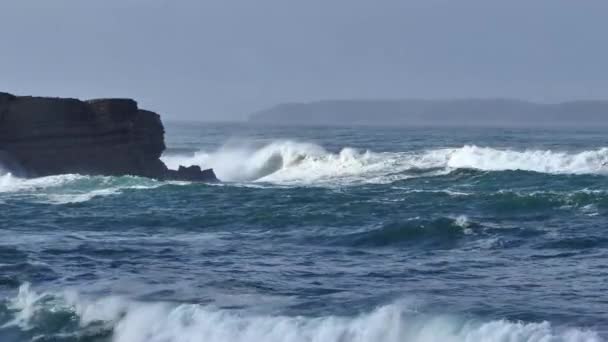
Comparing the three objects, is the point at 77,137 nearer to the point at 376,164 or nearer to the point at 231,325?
the point at 376,164

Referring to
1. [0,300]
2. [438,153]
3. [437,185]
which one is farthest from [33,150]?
[0,300]

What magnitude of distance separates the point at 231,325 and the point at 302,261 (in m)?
5.88

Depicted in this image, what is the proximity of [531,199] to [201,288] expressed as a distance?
46.5 ft

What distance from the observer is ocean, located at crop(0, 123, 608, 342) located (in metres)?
16.9

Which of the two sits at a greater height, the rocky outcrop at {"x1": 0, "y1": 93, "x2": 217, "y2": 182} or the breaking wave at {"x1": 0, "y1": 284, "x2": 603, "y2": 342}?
the rocky outcrop at {"x1": 0, "y1": 93, "x2": 217, "y2": 182}

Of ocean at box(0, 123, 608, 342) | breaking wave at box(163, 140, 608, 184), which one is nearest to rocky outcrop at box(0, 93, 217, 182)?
ocean at box(0, 123, 608, 342)

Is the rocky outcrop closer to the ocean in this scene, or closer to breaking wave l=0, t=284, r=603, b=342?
the ocean

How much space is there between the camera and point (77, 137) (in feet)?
136

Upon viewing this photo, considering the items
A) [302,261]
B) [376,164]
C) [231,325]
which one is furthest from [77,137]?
[231,325]

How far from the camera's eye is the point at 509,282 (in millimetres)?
19656

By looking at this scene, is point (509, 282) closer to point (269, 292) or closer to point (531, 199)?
point (269, 292)

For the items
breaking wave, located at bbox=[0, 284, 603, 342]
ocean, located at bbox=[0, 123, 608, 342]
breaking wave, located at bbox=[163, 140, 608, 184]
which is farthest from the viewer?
breaking wave, located at bbox=[163, 140, 608, 184]

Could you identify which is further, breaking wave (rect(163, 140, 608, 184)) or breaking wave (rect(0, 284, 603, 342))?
breaking wave (rect(163, 140, 608, 184))

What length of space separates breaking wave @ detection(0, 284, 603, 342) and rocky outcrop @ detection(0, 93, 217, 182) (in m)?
22.6
